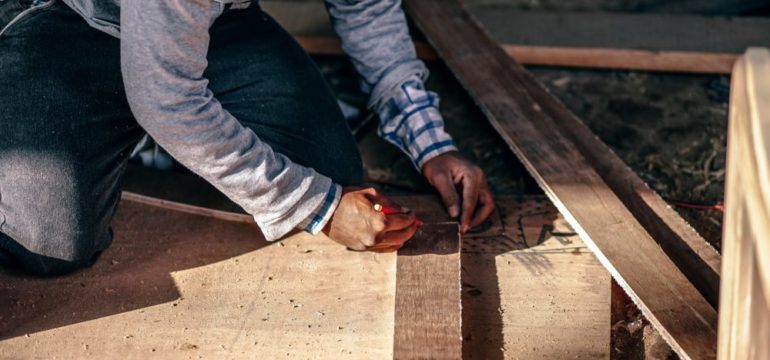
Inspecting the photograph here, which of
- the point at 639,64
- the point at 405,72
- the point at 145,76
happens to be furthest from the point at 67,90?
the point at 639,64

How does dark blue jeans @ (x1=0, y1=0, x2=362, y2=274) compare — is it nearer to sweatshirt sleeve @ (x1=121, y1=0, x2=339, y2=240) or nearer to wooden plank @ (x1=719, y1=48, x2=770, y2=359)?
sweatshirt sleeve @ (x1=121, y1=0, x2=339, y2=240)

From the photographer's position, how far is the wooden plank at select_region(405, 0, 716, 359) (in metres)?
1.86

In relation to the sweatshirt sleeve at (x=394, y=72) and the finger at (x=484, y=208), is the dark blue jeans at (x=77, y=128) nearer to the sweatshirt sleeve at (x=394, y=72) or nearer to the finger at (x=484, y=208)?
A: the sweatshirt sleeve at (x=394, y=72)

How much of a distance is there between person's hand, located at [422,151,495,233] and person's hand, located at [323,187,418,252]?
0.18 m

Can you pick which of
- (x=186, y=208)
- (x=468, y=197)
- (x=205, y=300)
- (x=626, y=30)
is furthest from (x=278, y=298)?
(x=626, y=30)

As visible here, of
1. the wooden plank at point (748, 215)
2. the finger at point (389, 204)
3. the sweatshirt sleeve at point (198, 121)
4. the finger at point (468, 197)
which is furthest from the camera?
the finger at point (468, 197)

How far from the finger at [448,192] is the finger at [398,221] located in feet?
0.59

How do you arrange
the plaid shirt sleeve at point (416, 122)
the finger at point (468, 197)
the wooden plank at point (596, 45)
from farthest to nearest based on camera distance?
the wooden plank at point (596, 45), the plaid shirt sleeve at point (416, 122), the finger at point (468, 197)

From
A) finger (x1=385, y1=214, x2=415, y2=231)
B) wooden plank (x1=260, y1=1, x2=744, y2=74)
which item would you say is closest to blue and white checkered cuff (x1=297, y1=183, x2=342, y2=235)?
finger (x1=385, y1=214, x2=415, y2=231)

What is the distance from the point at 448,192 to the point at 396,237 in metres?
0.25

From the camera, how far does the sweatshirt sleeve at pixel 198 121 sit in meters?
1.71

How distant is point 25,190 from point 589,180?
54.6 inches

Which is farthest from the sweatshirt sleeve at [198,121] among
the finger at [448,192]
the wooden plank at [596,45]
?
the wooden plank at [596,45]

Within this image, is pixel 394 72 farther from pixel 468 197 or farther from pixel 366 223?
pixel 366 223
